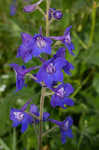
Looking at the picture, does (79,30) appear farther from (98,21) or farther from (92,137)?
(92,137)

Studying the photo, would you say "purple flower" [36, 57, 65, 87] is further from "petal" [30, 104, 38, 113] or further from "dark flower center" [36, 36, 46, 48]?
"petal" [30, 104, 38, 113]

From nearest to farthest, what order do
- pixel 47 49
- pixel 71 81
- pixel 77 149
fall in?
pixel 47 49 < pixel 77 149 < pixel 71 81

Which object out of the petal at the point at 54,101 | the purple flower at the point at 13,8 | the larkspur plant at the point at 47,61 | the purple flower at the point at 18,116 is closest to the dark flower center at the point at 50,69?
the larkspur plant at the point at 47,61

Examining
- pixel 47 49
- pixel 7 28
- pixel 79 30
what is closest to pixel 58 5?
pixel 79 30

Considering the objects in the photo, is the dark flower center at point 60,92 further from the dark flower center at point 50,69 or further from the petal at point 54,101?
the dark flower center at point 50,69

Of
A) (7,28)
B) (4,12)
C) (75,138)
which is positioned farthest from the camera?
(4,12)

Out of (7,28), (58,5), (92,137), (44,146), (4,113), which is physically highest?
(58,5)

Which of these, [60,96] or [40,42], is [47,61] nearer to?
[40,42]
